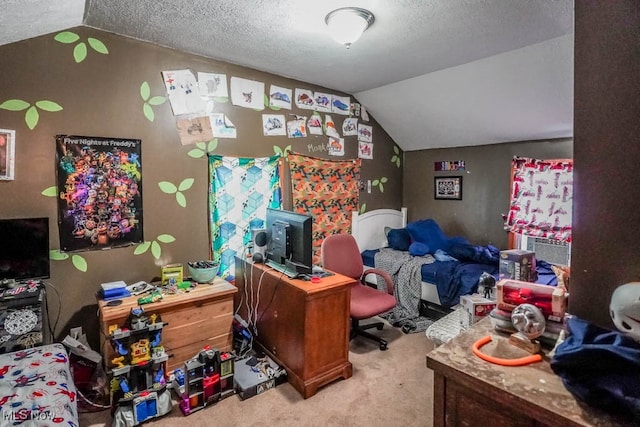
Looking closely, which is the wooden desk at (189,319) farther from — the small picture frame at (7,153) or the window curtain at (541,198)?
the window curtain at (541,198)

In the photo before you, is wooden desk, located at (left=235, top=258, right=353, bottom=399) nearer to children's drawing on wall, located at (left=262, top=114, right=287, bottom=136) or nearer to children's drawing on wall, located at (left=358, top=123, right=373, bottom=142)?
children's drawing on wall, located at (left=262, top=114, right=287, bottom=136)

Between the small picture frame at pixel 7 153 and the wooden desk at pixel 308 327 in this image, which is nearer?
the small picture frame at pixel 7 153

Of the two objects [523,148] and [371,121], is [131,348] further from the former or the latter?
[523,148]

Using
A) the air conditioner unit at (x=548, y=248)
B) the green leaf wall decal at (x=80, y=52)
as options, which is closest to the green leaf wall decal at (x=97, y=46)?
the green leaf wall decal at (x=80, y=52)

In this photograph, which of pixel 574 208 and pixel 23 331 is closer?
pixel 574 208

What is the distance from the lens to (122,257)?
2.62 m

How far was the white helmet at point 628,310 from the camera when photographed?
84 centimetres

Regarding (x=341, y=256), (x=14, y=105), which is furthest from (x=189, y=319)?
(x=14, y=105)

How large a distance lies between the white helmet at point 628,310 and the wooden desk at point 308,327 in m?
1.60

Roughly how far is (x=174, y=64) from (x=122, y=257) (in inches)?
64.6

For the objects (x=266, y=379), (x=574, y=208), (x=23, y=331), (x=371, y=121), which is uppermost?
(x=371, y=121)

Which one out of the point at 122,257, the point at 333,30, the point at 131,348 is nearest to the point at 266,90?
the point at 333,30

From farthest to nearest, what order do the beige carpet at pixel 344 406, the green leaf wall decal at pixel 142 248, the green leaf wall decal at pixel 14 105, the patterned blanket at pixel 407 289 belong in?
1. the patterned blanket at pixel 407 289
2. the green leaf wall decal at pixel 142 248
3. the green leaf wall decal at pixel 14 105
4. the beige carpet at pixel 344 406

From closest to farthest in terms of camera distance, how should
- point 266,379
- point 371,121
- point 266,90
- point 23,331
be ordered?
point 23,331 < point 266,379 < point 266,90 < point 371,121
